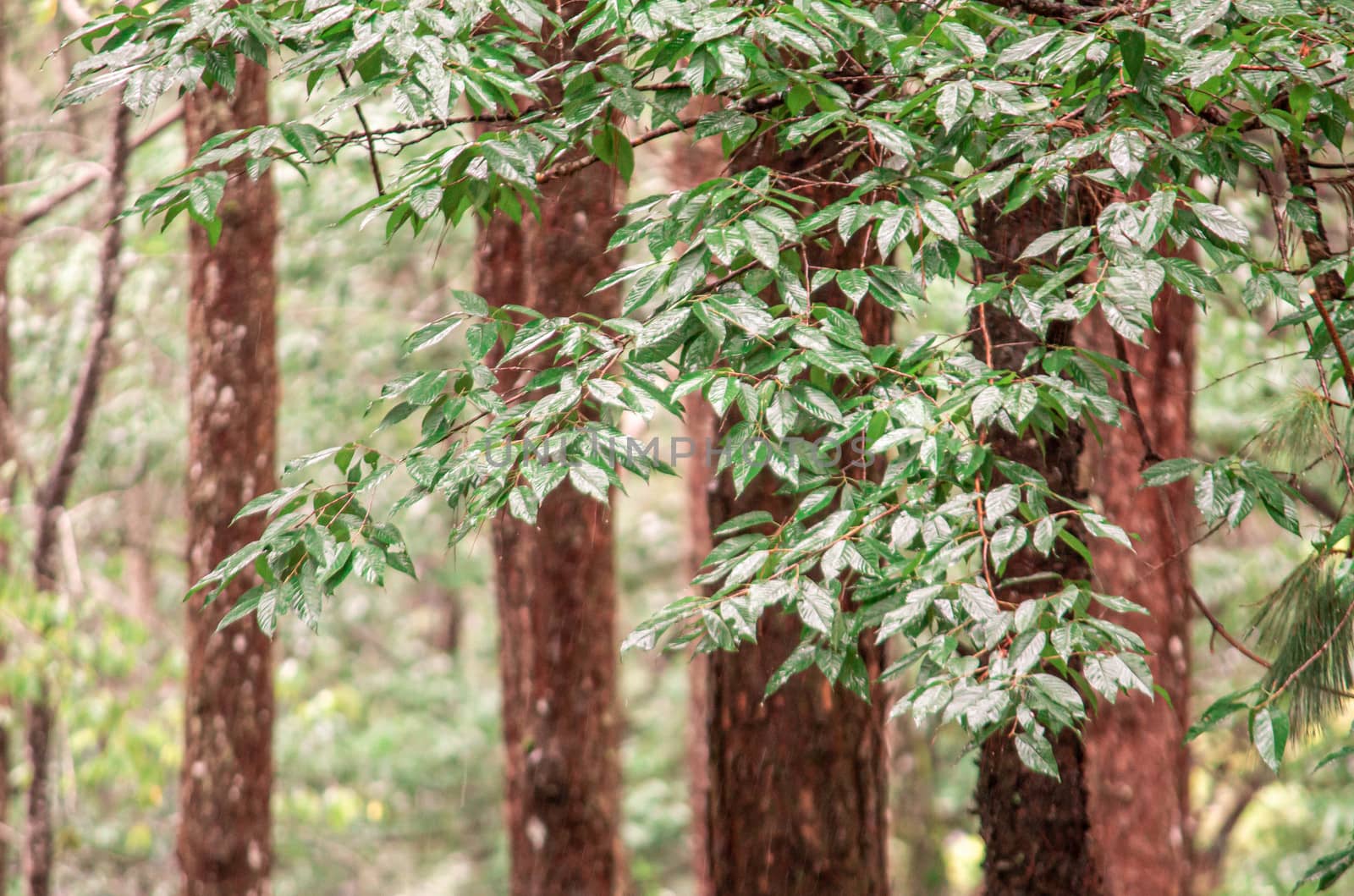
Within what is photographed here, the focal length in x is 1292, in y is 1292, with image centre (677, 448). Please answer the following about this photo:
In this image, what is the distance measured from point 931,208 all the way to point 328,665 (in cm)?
1415

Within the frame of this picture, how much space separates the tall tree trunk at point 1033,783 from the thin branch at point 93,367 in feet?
14.7

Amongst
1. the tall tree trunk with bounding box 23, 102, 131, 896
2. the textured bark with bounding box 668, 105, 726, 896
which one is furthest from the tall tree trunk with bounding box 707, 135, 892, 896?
the tall tree trunk with bounding box 23, 102, 131, 896

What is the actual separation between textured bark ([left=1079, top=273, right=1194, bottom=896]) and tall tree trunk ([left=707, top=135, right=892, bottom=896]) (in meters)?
2.14

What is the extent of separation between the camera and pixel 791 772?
3.85 meters

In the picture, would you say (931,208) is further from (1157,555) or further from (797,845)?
(1157,555)

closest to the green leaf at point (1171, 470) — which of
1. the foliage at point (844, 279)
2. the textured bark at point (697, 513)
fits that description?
the foliage at point (844, 279)

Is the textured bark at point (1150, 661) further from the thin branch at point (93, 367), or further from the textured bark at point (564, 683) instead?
the thin branch at point (93, 367)

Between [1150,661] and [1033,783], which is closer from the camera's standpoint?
[1033,783]

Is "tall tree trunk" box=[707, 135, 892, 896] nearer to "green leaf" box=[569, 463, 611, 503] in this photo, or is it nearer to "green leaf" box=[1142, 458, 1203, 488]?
"green leaf" box=[1142, 458, 1203, 488]

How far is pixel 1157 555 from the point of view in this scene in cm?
590

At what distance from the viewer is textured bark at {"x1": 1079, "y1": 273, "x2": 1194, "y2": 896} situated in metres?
5.76

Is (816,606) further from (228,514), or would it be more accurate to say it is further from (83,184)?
(83,184)

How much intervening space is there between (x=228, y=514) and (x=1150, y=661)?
4.11 metres

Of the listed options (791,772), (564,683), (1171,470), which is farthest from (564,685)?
(1171,470)
